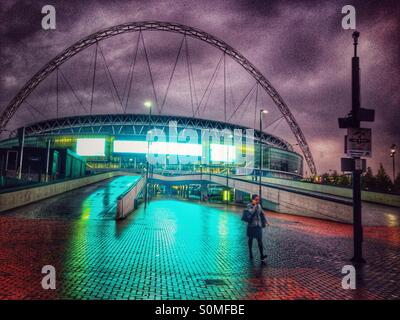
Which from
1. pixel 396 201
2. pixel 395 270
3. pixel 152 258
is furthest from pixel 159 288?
pixel 396 201

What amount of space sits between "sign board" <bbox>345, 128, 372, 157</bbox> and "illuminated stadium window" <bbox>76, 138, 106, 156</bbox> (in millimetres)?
89398

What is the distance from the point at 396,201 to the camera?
26562 millimetres

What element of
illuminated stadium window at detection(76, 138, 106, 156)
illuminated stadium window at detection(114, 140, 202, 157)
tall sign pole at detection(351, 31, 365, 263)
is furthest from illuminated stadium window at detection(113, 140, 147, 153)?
tall sign pole at detection(351, 31, 365, 263)

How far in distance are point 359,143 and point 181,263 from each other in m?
6.67

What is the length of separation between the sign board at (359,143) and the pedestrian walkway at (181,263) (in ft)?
11.0

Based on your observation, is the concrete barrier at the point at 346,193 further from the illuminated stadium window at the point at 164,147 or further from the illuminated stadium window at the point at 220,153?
the illuminated stadium window at the point at 164,147

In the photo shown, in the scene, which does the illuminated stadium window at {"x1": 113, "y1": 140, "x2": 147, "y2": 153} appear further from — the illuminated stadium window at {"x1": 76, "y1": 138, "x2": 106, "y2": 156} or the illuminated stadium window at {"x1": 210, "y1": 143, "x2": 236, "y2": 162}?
the illuminated stadium window at {"x1": 210, "y1": 143, "x2": 236, "y2": 162}

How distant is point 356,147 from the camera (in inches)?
388

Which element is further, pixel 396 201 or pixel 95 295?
pixel 396 201

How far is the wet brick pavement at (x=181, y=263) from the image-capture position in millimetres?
6406

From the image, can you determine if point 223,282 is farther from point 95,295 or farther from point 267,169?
point 267,169

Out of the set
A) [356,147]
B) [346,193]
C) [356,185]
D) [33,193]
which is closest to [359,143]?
[356,147]

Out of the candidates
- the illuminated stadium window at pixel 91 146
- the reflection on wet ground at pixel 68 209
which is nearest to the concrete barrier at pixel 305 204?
the reflection on wet ground at pixel 68 209
